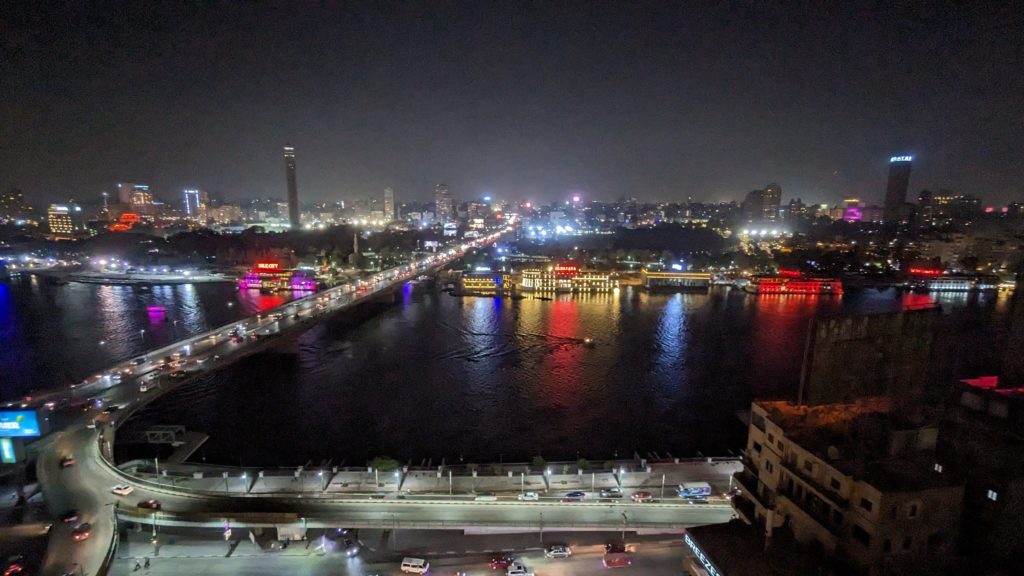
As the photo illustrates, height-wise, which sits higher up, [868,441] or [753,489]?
[868,441]

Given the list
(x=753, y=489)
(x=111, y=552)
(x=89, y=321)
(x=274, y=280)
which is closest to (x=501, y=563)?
(x=753, y=489)

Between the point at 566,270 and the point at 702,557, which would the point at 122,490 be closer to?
the point at 702,557

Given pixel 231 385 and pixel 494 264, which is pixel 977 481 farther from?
pixel 494 264

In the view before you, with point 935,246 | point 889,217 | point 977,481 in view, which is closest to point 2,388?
point 977,481

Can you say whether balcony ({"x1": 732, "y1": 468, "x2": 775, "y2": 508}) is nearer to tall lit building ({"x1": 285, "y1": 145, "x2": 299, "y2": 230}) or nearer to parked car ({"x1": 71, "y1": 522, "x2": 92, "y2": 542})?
A: parked car ({"x1": 71, "y1": 522, "x2": 92, "y2": 542})

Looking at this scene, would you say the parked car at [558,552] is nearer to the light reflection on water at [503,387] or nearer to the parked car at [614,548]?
the parked car at [614,548]

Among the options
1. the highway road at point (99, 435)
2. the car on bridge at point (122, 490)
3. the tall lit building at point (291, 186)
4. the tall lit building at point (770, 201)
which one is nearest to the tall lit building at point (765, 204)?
the tall lit building at point (770, 201)
